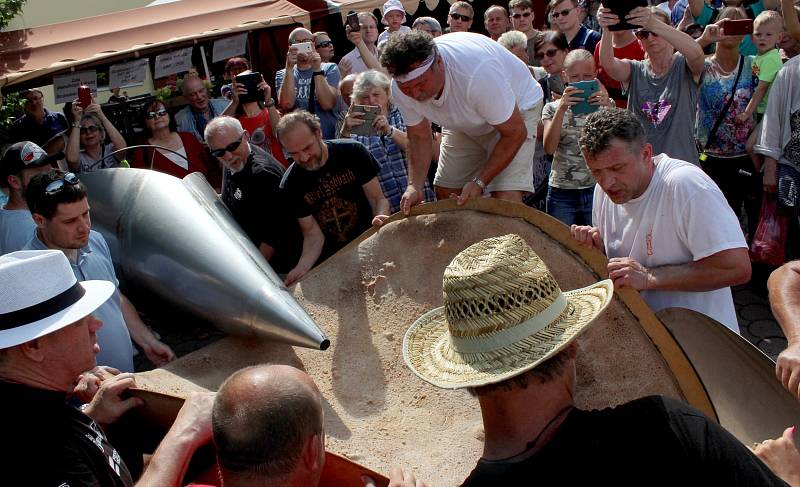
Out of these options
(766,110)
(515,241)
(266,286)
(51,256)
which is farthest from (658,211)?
(766,110)

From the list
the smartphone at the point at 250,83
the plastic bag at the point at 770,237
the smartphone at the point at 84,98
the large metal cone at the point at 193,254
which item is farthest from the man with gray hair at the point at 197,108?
the plastic bag at the point at 770,237

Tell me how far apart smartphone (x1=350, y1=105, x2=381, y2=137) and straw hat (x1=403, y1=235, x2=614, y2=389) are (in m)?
2.95

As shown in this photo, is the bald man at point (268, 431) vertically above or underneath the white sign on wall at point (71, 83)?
underneath

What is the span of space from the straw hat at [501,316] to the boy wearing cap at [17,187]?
2.90 m

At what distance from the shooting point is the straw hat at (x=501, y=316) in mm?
1454

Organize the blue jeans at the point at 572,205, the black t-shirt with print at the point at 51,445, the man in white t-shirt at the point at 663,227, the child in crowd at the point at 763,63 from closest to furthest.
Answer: the black t-shirt with print at the point at 51,445
the man in white t-shirt at the point at 663,227
the blue jeans at the point at 572,205
the child in crowd at the point at 763,63

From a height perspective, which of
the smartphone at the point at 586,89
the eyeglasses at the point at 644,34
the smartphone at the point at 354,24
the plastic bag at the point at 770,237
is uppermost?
the smartphone at the point at 354,24

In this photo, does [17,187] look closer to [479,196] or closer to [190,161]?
[190,161]

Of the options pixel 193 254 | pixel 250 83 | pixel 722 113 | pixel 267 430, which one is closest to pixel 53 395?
pixel 267 430

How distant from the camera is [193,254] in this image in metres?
3.49

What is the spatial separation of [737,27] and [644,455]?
3661 millimetres

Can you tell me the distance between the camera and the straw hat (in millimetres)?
1454

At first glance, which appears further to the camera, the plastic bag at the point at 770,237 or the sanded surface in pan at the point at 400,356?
the plastic bag at the point at 770,237

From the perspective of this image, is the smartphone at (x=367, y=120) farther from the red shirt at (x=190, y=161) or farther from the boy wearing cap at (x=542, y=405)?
the boy wearing cap at (x=542, y=405)
